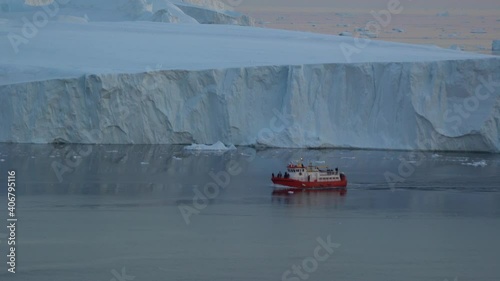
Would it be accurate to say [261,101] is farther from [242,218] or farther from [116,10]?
[116,10]

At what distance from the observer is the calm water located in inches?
440

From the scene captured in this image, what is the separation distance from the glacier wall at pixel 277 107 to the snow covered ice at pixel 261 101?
0.02m

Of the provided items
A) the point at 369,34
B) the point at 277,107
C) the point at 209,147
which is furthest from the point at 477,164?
the point at 369,34

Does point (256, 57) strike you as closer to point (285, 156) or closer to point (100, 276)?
point (285, 156)

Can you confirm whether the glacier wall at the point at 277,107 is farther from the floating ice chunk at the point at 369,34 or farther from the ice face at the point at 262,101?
the floating ice chunk at the point at 369,34

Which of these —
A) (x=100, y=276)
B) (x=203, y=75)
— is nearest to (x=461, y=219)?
(x=100, y=276)

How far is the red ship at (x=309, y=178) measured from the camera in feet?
55.4

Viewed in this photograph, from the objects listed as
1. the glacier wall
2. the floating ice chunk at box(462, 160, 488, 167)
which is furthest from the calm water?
the glacier wall

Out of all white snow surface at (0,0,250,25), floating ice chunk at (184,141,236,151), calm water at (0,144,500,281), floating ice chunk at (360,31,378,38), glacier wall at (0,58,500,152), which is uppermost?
floating ice chunk at (360,31,378,38)

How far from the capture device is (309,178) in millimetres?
17094

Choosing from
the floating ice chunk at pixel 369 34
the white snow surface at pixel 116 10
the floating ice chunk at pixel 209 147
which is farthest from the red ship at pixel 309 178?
the floating ice chunk at pixel 369 34

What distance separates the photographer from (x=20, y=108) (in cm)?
2080

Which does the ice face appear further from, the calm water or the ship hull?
the ship hull

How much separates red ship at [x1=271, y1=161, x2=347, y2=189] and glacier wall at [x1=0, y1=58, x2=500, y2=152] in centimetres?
406
